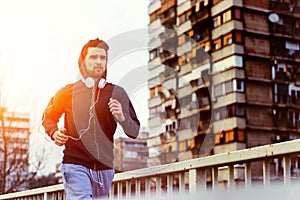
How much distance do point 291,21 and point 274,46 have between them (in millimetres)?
837

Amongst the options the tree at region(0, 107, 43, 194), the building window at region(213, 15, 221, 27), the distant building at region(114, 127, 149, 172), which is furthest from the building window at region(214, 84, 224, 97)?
the distant building at region(114, 127, 149, 172)

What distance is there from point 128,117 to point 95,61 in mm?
147

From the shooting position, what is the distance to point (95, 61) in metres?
1.40

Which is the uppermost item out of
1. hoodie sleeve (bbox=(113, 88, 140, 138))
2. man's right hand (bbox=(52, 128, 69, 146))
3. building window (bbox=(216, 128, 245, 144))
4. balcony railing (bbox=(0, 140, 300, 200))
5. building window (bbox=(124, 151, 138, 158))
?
building window (bbox=(216, 128, 245, 144))

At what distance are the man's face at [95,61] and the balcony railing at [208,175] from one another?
0.29 m

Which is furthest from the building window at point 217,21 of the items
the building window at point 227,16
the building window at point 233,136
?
the building window at point 233,136

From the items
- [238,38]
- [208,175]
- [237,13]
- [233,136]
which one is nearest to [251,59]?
[238,38]

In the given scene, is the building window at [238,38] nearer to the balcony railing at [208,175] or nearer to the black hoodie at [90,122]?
the balcony railing at [208,175]

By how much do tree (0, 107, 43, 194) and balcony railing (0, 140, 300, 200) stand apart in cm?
206

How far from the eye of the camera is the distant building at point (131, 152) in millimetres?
1354

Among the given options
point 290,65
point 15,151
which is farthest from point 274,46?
point 15,151

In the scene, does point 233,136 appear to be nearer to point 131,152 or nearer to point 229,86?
point 229,86

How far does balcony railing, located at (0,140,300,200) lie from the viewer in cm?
105

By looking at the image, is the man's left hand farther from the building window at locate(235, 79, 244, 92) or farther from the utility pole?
the building window at locate(235, 79, 244, 92)
